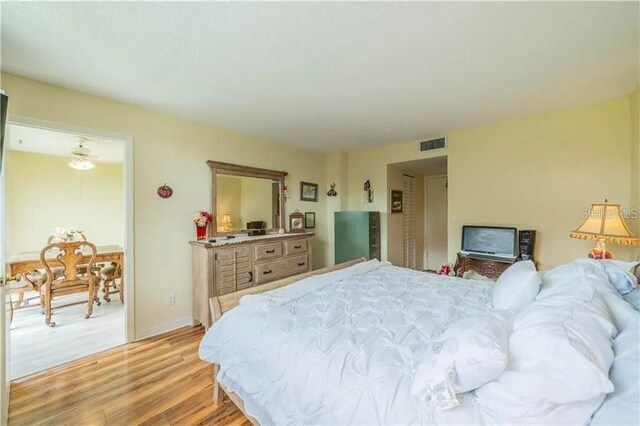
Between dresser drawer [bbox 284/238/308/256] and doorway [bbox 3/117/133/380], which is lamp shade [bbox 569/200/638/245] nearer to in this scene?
dresser drawer [bbox 284/238/308/256]

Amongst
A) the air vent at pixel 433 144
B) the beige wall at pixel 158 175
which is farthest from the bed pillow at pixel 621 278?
the beige wall at pixel 158 175

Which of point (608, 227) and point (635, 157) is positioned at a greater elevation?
point (635, 157)

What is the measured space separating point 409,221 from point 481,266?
2.06 metres

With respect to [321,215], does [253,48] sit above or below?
above

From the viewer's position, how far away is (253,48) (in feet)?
5.54

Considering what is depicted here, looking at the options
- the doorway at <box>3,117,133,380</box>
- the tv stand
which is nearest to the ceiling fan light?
the doorway at <box>3,117,133,380</box>

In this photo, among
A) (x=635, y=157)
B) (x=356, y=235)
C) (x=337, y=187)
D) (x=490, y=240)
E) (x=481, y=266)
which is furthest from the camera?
(x=337, y=187)

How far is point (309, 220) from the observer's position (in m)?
4.47

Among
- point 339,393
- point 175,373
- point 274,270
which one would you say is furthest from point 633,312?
point 274,270

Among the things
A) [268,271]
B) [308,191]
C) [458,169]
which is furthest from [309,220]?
[458,169]

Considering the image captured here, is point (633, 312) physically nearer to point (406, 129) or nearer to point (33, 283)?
point (406, 129)

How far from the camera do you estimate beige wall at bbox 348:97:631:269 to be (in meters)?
2.57

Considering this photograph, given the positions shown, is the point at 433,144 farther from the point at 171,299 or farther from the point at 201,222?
the point at 171,299

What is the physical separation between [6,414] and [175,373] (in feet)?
2.96
